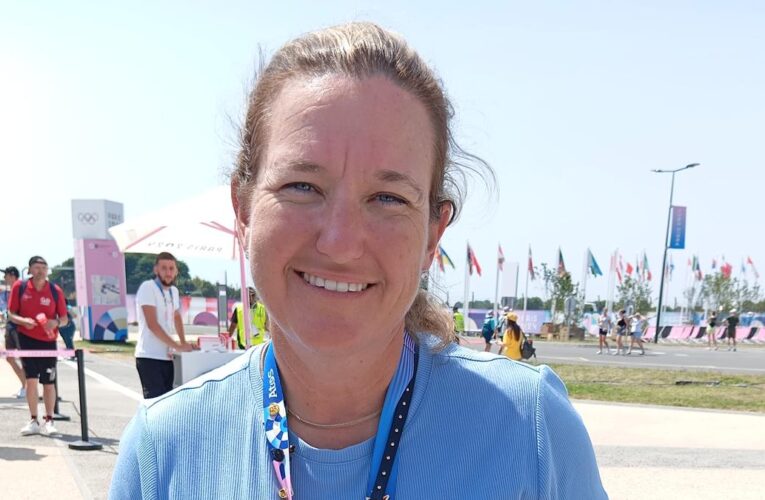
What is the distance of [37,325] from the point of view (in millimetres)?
7934

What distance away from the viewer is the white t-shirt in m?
6.93

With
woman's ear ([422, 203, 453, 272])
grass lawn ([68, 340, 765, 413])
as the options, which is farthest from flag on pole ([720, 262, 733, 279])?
woman's ear ([422, 203, 453, 272])

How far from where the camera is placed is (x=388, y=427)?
1234mm

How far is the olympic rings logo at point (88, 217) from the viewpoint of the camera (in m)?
23.4

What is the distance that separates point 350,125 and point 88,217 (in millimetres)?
24232

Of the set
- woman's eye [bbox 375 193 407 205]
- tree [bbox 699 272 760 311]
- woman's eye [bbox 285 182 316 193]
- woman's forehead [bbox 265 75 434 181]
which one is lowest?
tree [bbox 699 272 760 311]

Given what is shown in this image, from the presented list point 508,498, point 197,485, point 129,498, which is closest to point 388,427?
point 508,498

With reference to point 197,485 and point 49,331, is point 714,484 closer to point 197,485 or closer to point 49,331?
point 197,485

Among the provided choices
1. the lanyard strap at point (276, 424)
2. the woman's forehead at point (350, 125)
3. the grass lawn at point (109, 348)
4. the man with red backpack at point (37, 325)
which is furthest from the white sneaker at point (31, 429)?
the grass lawn at point (109, 348)

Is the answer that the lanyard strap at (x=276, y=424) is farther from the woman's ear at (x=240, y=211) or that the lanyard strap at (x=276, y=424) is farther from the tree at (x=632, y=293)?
the tree at (x=632, y=293)

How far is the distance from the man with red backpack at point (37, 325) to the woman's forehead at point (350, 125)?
7579 millimetres

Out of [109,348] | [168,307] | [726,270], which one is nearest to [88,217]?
[109,348]

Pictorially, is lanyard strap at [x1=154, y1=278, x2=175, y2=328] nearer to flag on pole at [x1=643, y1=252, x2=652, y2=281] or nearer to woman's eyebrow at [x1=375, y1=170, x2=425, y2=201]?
woman's eyebrow at [x1=375, y1=170, x2=425, y2=201]

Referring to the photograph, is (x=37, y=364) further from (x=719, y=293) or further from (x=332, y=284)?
(x=719, y=293)
